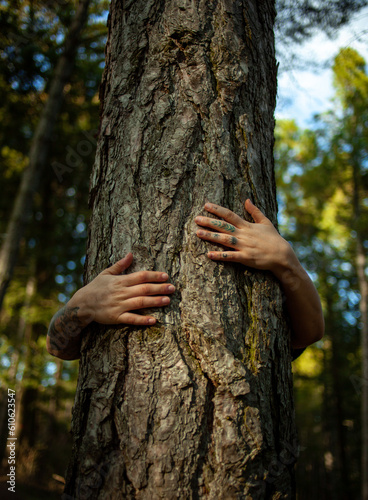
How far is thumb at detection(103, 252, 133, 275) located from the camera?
4.29ft

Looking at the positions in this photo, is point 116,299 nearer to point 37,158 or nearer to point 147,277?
point 147,277

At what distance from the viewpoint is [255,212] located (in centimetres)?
142

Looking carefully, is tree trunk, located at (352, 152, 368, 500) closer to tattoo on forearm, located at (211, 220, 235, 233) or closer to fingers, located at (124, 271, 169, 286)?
tattoo on forearm, located at (211, 220, 235, 233)

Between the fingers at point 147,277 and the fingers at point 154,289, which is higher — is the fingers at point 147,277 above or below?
above

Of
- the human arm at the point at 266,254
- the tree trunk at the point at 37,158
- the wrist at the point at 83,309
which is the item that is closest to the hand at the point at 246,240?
the human arm at the point at 266,254

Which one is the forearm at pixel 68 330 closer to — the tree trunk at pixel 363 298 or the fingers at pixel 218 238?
the fingers at pixel 218 238

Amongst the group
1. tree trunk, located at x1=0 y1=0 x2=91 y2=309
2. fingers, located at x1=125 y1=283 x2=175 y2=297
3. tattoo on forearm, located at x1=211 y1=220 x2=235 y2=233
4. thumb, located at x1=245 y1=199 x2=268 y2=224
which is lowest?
fingers, located at x1=125 y1=283 x2=175 y2=297

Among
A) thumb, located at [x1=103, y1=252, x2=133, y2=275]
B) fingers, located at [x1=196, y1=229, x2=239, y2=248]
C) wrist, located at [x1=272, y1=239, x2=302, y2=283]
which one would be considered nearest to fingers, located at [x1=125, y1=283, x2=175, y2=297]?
thumb, located at [x1=103, y1=252, x2=133, y2=275]

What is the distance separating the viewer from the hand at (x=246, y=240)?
4.26 ft

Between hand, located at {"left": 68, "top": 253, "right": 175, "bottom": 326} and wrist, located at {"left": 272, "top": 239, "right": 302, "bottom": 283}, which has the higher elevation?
wrist, located at {"left": 272, "top": 239, "right": 302, "bottom": 283}

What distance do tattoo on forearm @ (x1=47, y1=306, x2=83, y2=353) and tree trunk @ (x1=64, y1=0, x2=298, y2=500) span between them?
0.29 feet

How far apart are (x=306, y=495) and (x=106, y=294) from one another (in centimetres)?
1071

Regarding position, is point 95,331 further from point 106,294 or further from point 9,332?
point 9,332

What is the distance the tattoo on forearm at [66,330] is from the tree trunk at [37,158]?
403 centimetres
